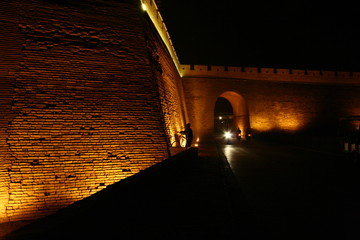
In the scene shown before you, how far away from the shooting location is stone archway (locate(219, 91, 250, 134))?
66.0 ft

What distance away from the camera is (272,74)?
20.6 metres

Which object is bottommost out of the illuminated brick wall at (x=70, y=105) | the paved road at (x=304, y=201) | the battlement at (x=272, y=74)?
the paved road at (x=304, y=201)

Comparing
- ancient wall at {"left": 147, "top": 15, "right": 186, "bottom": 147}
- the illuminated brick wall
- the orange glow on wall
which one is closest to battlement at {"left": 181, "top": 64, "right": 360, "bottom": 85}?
the orange glow on wall

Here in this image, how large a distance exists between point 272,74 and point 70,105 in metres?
18.1

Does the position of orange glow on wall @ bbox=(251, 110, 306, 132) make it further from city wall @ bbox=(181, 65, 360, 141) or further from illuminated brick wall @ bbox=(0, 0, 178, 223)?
illuminated brick wall @ bbox=(0, 0, 178, 223)

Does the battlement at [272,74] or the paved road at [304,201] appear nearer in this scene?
the paved road at [304,201]

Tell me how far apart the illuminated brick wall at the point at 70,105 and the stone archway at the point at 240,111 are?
1383cm

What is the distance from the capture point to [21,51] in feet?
21.4

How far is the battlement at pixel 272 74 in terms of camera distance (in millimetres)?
19344

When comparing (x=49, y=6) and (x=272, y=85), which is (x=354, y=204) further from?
(x=272, y=85)

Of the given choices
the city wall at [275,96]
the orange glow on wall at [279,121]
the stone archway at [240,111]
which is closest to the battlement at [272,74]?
the city wall at [275,96]

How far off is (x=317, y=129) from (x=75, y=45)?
21008 mm

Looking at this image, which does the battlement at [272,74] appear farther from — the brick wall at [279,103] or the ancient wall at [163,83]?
the ancient wall at [163,83]

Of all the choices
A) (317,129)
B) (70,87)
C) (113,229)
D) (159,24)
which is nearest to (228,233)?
(113,229)
